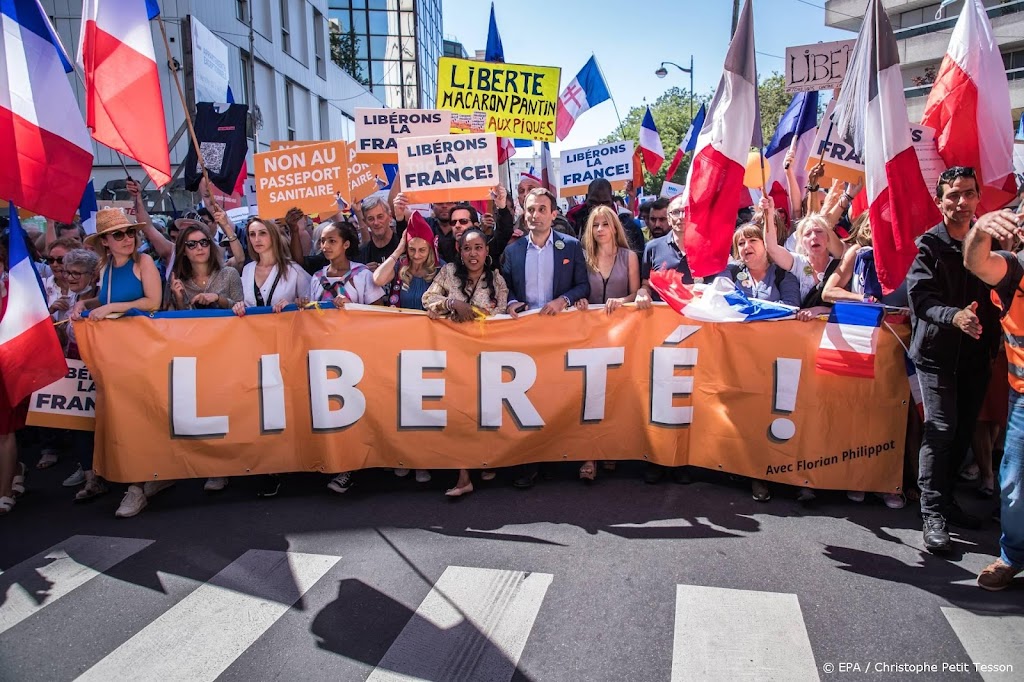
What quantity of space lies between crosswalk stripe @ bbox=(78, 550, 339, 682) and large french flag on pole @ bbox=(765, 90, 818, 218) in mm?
6048

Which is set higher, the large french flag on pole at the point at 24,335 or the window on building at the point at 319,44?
the window on building at the point at 319,44

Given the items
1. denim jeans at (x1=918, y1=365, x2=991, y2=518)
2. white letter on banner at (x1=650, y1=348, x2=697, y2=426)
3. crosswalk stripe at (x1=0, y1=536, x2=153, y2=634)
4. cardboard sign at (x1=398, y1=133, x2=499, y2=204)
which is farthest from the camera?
cardboard sign at (x1=398, y1=133, x2=499, y2=204)

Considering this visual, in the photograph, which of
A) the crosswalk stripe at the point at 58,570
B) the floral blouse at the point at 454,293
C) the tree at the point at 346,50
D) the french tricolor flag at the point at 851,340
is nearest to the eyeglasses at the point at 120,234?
the crosswalk stripe at the point at 58,570

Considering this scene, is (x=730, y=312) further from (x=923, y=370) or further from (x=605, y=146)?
(x=605, y=146)

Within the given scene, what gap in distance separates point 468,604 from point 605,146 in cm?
786

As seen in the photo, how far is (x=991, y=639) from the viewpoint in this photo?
3182 mm

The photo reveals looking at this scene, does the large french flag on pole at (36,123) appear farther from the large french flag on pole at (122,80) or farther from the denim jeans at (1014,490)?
the denim jeans at (1014,490)

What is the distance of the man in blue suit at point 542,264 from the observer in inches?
216

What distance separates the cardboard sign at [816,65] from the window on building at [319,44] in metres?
26.8

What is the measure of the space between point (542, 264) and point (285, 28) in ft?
83.5

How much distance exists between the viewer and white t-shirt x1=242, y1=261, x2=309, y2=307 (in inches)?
220

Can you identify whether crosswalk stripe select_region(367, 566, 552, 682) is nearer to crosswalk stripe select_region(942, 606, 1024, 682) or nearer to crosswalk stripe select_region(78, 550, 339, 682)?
crosswalk stripe select_region(78, 550, 339, 682)

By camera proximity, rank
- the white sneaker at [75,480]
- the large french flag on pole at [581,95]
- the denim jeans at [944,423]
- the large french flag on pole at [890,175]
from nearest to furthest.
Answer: the denim jeans at [944,423] → the large french flag on pole at [890,175] → the white sneaker at [75,480] → the large french flag on pole at [581,95]

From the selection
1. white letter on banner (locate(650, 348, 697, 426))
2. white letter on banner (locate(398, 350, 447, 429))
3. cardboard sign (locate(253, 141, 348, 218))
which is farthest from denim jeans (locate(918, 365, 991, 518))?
cardboard sign (locate(253, 141, 348, 218))
